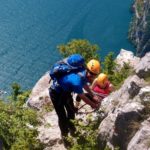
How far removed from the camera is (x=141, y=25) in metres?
174

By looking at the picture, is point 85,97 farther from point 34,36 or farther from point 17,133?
point 34,36

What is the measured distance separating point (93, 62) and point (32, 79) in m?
88.3

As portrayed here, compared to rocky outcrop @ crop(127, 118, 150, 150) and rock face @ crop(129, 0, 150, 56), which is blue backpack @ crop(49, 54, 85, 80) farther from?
rock face @ crop(129, 0, 150, 56)

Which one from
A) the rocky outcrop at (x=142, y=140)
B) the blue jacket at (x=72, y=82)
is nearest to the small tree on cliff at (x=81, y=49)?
the blue jacket at (x=72, y=82)

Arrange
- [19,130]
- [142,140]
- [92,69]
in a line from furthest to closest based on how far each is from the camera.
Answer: [92,69] < [19,130] < [142,140]

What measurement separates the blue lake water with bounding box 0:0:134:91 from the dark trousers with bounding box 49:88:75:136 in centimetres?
8248

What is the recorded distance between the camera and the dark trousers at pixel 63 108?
15016mm

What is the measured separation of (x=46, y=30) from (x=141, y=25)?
52.4 metres

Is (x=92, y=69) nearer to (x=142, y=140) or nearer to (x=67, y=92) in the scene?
(x=67, y=92)

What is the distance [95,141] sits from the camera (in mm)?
13625

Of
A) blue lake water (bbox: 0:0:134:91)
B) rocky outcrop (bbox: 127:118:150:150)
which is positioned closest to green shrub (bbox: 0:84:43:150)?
rocky outcrop (bbox: 127:118:150:150)

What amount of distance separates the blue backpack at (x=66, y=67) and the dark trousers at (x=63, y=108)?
0.77 m

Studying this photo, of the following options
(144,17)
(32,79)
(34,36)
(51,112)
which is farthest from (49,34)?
(51,112)

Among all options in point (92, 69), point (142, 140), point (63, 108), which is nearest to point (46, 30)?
point (92, 69)
